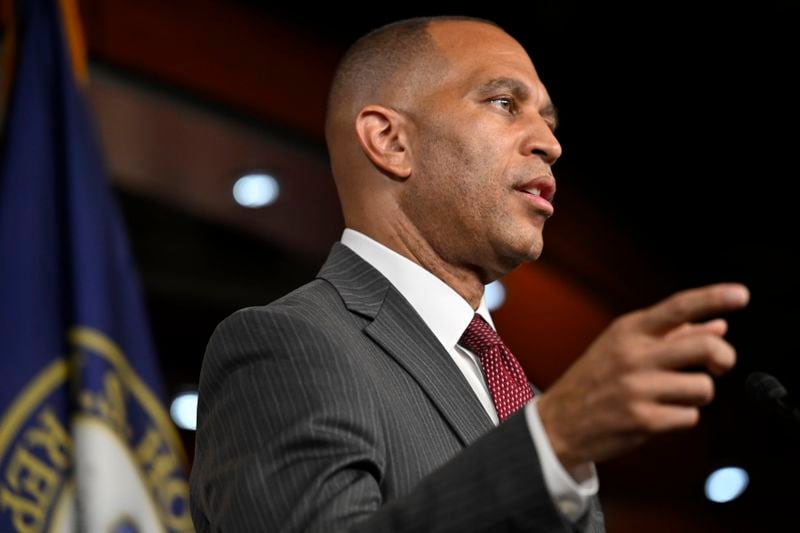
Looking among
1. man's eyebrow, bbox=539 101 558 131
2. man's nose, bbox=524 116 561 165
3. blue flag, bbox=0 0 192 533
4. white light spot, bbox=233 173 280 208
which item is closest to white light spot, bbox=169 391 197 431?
white light spot, bbox=233 173 280 208

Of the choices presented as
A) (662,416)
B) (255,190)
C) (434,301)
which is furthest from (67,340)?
(255,190)

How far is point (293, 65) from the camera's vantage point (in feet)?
12.8

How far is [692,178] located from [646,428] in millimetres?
3507

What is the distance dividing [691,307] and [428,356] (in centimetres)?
57

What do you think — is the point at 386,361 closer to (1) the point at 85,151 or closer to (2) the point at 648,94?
(1) the point at 85,151

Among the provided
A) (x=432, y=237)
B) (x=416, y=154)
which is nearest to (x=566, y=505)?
(x=432, y=237)

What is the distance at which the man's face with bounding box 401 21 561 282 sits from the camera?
1654 mm

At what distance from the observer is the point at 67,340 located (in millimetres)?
2164

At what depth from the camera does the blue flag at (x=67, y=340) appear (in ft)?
6.68

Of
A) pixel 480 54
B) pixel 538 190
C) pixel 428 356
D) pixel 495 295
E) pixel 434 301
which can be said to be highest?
pixel 495 295

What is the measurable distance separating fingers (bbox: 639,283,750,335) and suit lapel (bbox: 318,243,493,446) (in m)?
0.46

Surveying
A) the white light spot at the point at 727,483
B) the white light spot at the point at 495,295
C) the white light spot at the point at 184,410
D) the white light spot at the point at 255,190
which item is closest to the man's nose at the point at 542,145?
the white light spot at the point at 255,190

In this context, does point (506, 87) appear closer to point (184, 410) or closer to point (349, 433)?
point (349, 433)

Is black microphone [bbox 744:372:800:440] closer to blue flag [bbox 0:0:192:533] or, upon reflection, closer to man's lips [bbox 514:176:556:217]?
man's lips [bbox 514:176:556:217]
